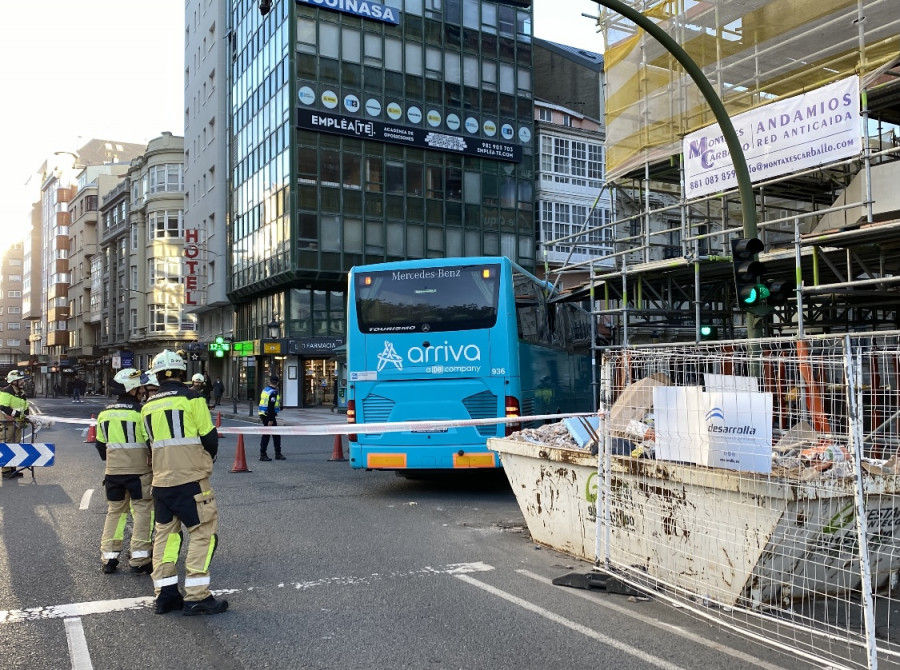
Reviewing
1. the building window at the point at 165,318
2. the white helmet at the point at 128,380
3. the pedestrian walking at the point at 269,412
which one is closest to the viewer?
the white helmet at the point at 128,380

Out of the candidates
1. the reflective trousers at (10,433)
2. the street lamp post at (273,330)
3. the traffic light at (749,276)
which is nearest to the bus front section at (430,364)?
the traffic light at (749,276)

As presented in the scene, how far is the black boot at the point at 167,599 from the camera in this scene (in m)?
5.61

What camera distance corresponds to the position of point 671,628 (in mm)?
5230

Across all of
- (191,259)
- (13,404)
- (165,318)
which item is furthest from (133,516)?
(165,318)

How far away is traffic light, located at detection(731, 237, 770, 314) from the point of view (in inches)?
408

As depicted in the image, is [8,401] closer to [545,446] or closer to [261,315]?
[545,446]

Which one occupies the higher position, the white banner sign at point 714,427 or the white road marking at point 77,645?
the white banner sign at point 714,427

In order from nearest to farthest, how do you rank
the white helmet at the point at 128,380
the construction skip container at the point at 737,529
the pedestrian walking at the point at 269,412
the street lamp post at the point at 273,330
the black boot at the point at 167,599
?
the construction skip container at the point at 737,529 < the black boot at the point at 167,599 < the white helmet at the point at 128,380 < the pedestrian walking at the point at 269,412 < the street lamp post at the point at 273,330

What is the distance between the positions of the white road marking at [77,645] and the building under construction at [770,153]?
9454 mm

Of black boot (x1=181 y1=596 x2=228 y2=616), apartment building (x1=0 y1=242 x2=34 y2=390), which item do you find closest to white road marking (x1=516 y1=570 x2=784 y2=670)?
black boot (x1=181 y1=596 x2=228 y2=616)

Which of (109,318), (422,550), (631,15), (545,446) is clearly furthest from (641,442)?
(109,318)

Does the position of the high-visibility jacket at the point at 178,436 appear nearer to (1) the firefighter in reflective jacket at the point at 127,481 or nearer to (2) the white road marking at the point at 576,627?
(1) the firefighter in reflective jacket at the point at 127,481

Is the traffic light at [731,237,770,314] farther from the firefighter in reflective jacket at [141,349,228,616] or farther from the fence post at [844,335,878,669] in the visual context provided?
the firefighter in reflective jacket at [141,349,228,616]

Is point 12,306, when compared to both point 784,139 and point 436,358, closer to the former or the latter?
point 436,358
